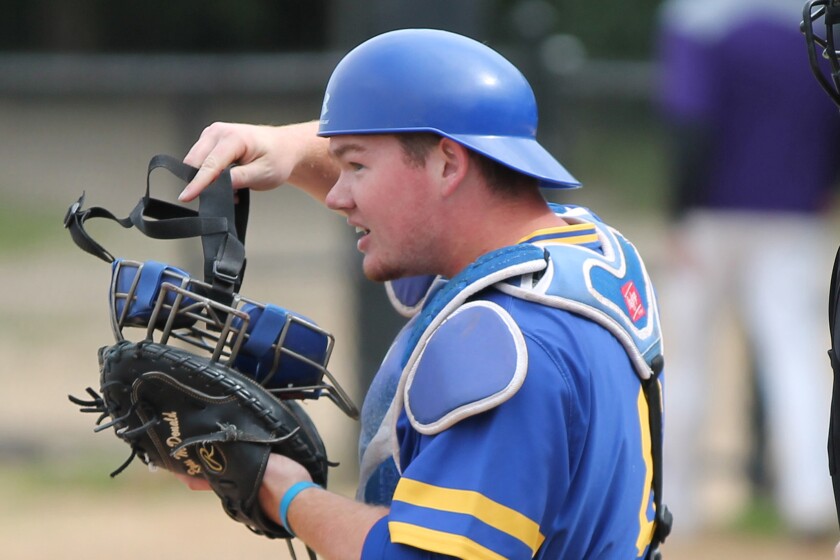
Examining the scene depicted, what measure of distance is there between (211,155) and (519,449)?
37.6 inches

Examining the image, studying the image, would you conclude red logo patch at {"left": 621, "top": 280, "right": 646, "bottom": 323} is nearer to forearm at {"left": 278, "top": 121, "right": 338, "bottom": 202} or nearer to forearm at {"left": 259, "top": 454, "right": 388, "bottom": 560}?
forearm at {"left": 259, "top": 454, "right": 388, "bottom": 560}

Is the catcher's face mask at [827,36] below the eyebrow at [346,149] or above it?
above

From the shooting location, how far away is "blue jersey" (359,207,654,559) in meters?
2.14

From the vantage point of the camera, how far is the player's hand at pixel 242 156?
2680 millimetres

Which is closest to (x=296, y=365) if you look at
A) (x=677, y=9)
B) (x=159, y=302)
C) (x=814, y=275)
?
(x=159, y=302)

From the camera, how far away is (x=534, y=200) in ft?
8.11

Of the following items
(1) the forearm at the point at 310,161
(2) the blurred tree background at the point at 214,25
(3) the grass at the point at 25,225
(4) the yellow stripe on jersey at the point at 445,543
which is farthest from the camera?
(2) the blurred tree background at the point at 214,25

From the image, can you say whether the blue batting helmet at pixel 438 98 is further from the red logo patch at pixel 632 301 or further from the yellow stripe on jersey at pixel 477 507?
the yellow stripe on jersey at pixel 477 507

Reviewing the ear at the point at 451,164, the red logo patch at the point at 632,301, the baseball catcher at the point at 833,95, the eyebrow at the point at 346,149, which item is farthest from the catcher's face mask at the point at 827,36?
the eyebrow at the point at 346,149

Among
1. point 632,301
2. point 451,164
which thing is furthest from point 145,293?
point 632,301

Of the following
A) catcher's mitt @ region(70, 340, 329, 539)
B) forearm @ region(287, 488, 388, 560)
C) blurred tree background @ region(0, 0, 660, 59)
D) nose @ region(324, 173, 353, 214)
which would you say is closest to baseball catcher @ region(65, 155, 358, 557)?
catcher's mitt @ region(70, 340, 329, 539)

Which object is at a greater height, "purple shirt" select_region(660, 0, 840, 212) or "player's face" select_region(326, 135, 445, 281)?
"purple shirt" select_region(660, 0, 840, 212)

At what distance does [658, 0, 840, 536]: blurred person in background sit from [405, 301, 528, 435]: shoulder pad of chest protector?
3958 mm

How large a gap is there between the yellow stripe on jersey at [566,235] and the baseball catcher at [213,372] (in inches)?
18.4
